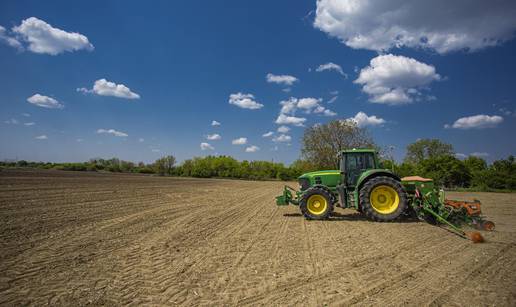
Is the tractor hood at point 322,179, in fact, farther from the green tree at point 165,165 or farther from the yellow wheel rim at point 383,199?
the green tree at point 165,165

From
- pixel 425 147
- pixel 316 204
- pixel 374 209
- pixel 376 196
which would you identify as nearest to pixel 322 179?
pixel 316 204

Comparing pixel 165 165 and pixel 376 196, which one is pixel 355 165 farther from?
pixel 165 165

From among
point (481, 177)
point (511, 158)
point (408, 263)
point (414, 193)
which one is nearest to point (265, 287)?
point (408, 263)

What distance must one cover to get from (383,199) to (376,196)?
28cm

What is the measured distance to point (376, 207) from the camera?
876 cm

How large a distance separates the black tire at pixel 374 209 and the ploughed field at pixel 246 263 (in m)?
0.36

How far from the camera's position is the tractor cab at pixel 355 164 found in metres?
9.38

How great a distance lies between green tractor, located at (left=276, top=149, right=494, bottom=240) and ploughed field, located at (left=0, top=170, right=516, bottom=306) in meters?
0.57

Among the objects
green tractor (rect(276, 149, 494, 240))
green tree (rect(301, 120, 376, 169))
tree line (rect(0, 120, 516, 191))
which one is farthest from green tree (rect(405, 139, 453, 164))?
green tractor (rect(276, 149, 494, 240))

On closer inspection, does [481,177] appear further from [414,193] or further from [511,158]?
[414,193]

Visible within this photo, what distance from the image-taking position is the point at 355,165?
944 cm

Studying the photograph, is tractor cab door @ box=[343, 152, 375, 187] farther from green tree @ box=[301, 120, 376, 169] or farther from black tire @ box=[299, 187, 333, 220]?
green tree @ box=[301, 120, 376, 169]

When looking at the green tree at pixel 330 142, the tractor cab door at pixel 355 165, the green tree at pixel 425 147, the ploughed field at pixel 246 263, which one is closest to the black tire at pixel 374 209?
the ploughed field at pixel 246 263

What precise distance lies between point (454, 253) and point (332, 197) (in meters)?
4.11
